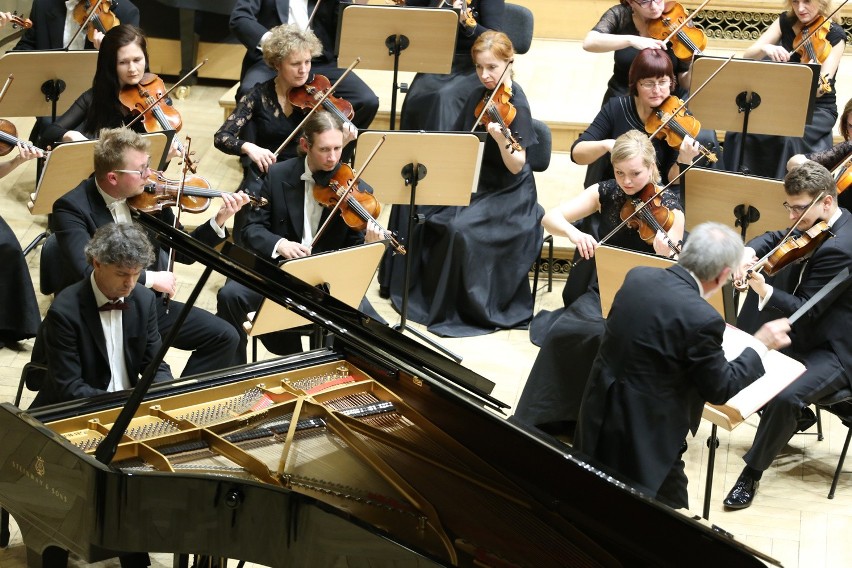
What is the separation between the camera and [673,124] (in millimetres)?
5152

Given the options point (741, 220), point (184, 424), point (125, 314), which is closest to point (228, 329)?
point (125, 314)

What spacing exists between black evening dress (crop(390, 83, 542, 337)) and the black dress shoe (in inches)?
58.2

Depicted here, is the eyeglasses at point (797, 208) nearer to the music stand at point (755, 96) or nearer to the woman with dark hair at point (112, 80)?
the music stand at point (755, 96)

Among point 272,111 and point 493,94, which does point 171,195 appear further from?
point 493,94

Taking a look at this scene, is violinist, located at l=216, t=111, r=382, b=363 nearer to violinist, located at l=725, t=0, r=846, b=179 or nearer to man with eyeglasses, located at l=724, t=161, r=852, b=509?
man with eyeglasses, located at l=724, t=161, r=852, b=509

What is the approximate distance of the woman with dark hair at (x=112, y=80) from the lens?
5227 mm

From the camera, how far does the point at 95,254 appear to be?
3797 mm

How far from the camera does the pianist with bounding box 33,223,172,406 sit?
379 centimetres

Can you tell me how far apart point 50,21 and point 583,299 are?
2939mm

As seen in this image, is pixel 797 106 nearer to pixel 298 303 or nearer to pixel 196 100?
pixel 298 303

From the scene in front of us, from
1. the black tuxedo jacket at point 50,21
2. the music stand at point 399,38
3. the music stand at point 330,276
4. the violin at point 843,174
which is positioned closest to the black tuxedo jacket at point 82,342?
the music stand at point 330,276

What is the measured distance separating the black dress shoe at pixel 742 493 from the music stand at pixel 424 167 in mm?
1249

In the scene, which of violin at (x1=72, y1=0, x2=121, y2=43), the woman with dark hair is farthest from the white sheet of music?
violin at (x1=72, y1=0, x2=121, y2=43)

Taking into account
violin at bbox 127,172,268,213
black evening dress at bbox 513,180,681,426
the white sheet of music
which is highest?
violin at bbox 127,172,268,213
